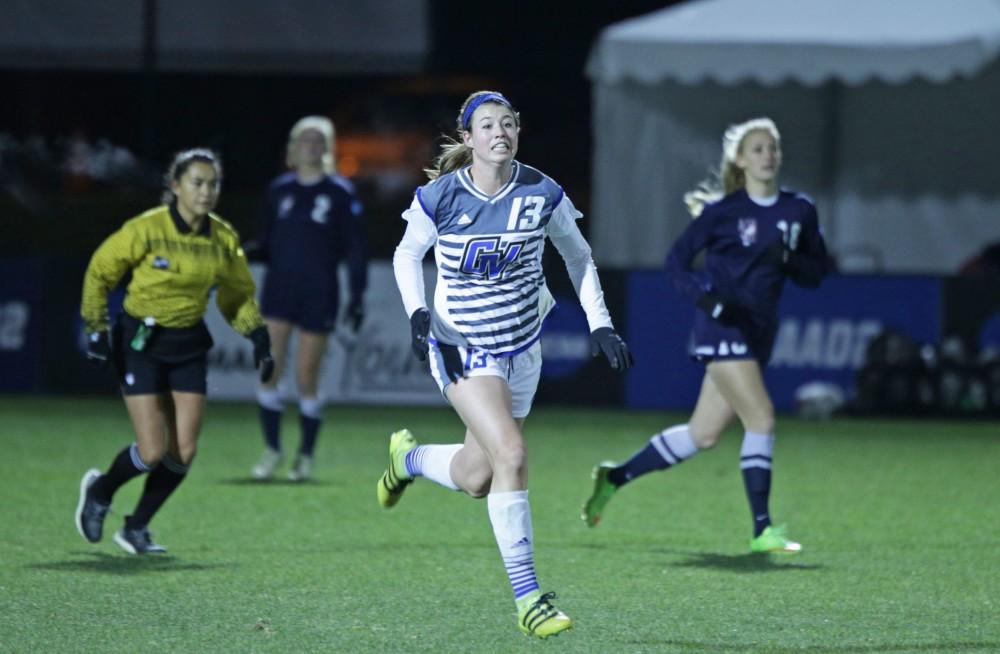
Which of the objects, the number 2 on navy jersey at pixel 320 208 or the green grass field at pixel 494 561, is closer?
the green grass field at pixel 494 561

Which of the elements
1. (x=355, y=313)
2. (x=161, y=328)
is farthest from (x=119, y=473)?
(x=355, y=313)

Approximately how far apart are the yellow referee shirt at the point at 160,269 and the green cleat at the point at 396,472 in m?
1.33

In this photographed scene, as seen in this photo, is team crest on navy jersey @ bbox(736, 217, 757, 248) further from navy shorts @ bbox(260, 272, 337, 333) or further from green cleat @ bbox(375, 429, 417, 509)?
navy shorts @ bbox(260, 272, 337, 333)

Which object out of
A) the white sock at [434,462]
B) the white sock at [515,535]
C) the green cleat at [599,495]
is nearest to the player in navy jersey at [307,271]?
the green cleat at [599,495]

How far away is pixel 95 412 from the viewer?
16250mm

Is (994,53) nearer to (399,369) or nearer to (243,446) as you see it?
(399,369)

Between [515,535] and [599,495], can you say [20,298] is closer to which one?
[599,495]

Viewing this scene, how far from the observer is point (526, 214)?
7.23 meters

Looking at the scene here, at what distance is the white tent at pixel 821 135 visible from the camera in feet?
59.2

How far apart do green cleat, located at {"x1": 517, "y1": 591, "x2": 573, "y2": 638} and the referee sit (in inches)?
107

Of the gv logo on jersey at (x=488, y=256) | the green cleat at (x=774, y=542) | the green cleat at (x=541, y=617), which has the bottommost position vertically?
the green cleat at (x=774, y=542)

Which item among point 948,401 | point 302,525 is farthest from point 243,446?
point 948,401

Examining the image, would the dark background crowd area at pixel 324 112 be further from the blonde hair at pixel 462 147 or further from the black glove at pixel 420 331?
the black glove at pixel 420 331

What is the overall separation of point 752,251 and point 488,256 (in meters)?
2.64
